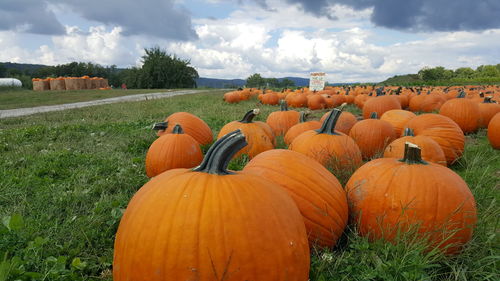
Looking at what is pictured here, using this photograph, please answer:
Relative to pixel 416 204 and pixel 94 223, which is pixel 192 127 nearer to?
pixel 94 223

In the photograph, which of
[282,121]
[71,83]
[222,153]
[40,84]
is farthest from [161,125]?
[40,84]

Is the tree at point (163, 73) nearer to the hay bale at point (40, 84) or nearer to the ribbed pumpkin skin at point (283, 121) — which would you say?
the hay bale at point (40, 84)

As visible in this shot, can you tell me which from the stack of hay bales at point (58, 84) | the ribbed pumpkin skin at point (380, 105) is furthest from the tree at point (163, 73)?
the ribbed pumpkin skin at point (380, 105)

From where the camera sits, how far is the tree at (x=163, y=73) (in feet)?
140

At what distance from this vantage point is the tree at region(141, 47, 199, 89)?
140 feet

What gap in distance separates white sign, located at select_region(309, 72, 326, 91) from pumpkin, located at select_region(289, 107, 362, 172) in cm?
1114

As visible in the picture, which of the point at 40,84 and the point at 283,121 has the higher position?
the point at 40,84

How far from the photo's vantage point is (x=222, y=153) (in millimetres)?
1741

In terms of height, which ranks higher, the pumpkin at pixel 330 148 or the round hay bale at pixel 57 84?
the round hay bale at pixel 57 84

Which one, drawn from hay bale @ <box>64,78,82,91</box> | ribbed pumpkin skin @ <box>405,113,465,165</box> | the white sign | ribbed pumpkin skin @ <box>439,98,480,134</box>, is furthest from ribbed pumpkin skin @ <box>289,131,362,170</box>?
hay bale @ <box>64,78,82,91</box>

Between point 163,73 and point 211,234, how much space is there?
43.5 metres

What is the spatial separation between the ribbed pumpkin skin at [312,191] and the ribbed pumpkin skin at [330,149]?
40.7 inches

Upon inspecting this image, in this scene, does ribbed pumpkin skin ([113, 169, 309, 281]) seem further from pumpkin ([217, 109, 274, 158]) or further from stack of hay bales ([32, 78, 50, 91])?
stack of hay bales ([32, 78, 50, 91])

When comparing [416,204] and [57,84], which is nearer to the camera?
[416,204]
